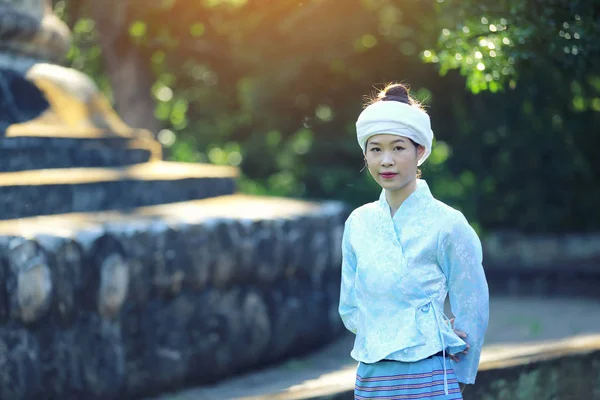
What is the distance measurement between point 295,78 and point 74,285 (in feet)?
21.4

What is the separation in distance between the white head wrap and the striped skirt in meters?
0.64

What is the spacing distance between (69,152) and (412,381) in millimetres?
3517

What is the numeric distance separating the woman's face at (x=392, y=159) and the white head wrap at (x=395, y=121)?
2cm

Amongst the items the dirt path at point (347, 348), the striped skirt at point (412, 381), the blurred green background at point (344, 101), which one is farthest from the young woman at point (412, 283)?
the blurred green background at point (344, 101)

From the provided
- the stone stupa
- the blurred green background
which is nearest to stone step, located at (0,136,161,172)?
the stone stupa

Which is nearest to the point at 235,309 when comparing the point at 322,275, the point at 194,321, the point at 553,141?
the point at 194,321

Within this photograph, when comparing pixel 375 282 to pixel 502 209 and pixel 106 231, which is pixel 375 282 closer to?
pixel 106 231

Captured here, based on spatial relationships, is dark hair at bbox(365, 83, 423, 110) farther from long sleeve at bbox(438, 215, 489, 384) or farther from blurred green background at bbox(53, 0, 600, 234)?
blurred green background at bbox(53, 0, 600, 234)

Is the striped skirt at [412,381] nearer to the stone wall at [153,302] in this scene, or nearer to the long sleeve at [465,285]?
the long sleeve at [465,285]

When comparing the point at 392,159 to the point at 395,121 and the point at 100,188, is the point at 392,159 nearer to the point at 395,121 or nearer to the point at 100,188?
the point at 395,121

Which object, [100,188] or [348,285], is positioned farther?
[100,188]

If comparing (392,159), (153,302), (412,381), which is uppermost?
(392,159)

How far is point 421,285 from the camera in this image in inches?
116

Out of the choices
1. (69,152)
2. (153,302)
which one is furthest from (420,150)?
(69,152)
